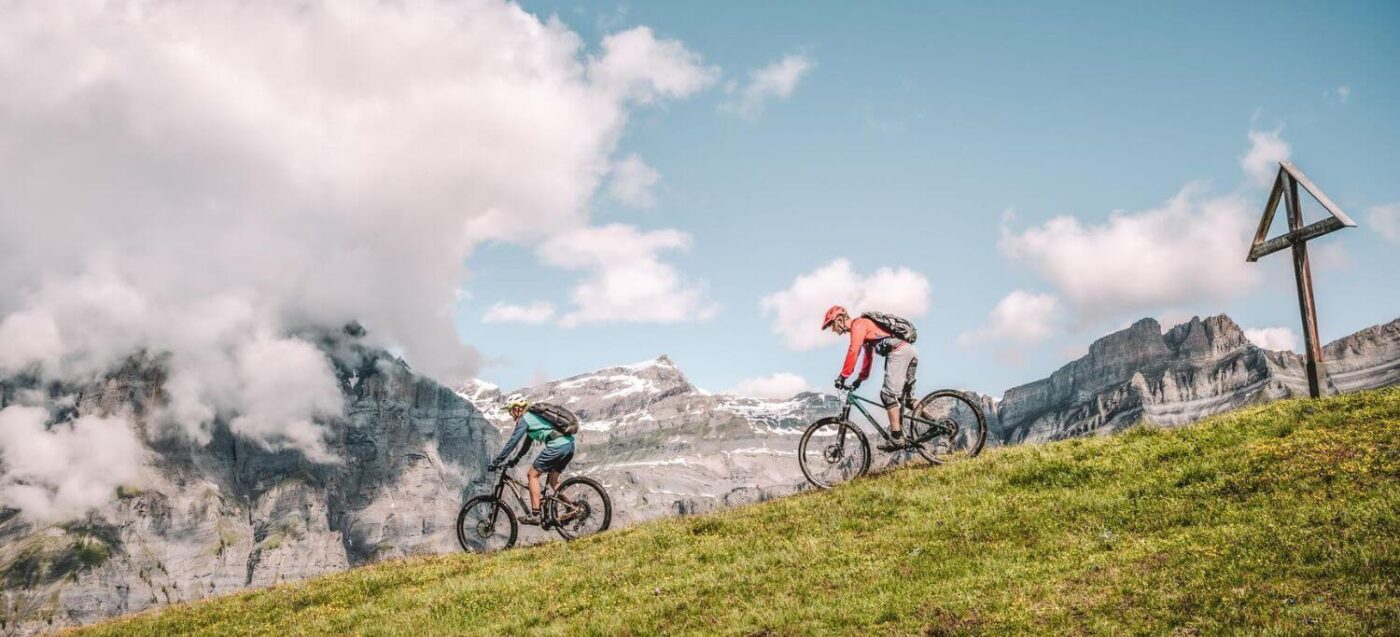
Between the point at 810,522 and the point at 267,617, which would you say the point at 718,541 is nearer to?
the point at 810,522

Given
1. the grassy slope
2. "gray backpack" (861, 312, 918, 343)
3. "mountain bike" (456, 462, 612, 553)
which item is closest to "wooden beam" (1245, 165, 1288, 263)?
the grassy slope

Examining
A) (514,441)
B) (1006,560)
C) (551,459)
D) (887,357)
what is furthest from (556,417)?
(1006,560)

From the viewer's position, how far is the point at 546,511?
2066cm

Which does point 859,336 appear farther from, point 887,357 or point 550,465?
point 550,465

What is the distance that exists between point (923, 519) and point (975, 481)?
2335 millimetres

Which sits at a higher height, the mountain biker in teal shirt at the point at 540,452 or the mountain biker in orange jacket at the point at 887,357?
the mountain biker in orange jacket at the point at 887,357

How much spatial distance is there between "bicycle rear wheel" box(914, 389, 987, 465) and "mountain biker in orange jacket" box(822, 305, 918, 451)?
1.75 feet

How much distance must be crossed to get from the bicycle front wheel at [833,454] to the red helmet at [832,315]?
2272mm

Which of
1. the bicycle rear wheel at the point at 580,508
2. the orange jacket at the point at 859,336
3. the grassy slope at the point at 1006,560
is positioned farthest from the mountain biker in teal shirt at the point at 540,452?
the orange jacket at the point at 859,336

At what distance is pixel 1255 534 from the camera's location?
1111 cm

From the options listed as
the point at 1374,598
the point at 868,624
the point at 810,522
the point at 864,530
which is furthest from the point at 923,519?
the point at 1374,598

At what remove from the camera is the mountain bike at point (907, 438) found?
63.5 feet

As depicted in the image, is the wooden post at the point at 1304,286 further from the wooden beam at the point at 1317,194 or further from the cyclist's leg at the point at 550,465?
the cyclist's leg at the point at 550,465

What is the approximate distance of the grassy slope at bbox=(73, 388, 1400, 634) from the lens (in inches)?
383
